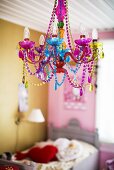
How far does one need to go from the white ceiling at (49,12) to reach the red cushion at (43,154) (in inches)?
86.5

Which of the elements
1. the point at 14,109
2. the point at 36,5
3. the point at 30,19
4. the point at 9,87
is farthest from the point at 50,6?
the point at 14,109

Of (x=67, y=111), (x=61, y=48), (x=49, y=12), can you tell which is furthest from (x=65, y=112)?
(x=61, y=48)

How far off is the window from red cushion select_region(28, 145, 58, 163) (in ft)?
3.71

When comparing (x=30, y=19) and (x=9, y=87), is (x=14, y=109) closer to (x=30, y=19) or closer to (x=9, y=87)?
(x=9, y=87)

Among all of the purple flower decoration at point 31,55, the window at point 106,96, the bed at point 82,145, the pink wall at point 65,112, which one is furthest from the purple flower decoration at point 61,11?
the pink wall at point 65,112

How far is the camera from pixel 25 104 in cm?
520

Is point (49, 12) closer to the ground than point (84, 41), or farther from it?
farther from it

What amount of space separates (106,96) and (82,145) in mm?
1040

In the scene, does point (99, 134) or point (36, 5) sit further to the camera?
point (99, 134)

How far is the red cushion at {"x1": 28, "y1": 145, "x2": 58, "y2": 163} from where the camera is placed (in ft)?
14.6

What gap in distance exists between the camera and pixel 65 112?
5688 millimetres

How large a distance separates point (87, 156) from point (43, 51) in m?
2.60

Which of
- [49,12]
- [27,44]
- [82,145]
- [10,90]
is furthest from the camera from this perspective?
[82,145]

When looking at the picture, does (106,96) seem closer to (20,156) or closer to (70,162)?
(70,162)
